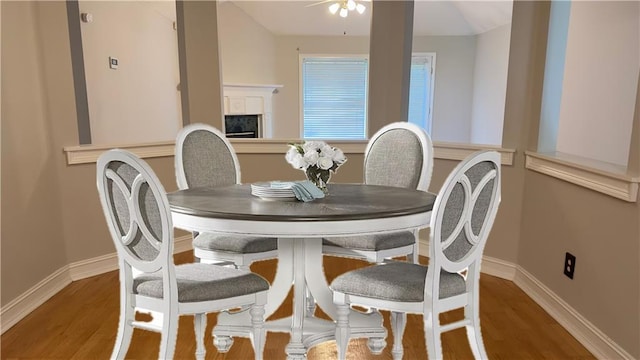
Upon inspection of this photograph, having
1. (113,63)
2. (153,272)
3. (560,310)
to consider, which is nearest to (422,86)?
(113,63)

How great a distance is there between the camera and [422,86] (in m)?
7.78

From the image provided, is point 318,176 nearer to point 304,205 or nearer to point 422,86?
point 304,205

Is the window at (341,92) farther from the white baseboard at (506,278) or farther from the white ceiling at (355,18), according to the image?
the white baseboard at (506,278)

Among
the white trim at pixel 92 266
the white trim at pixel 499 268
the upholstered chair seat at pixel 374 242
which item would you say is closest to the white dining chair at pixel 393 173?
the upholstered chair seat at pixel 374 242

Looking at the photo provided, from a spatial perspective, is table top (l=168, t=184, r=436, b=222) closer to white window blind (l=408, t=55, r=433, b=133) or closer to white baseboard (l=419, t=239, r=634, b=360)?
white baseboard (l=419, t=239, r=634, b=360)

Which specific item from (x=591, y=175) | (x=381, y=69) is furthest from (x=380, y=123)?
(x=591, y=175)

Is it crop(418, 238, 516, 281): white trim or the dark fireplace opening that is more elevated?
the dark fireplace opening

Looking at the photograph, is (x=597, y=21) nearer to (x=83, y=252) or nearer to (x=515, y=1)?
(x=515, y=1)

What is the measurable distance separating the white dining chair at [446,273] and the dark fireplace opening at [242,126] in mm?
5719

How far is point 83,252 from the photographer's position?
10.1 ft

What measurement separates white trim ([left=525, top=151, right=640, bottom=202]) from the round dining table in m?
0.80

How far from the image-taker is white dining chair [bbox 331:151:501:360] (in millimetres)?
1569

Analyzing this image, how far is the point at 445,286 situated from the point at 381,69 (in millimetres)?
2083

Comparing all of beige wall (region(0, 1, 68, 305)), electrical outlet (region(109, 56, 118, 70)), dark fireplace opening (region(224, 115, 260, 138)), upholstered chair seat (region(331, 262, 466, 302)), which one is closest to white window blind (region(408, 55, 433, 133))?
dark fireplace opening (region(224, 115, 260, 138))
